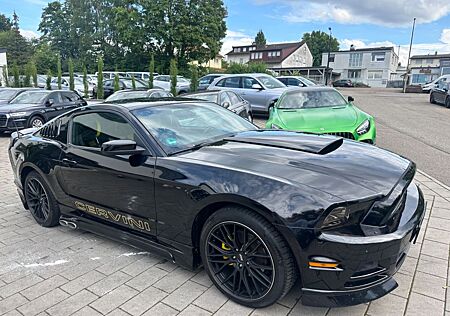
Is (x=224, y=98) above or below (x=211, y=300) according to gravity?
above

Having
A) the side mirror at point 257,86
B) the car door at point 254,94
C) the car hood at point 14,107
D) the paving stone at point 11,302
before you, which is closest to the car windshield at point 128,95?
the car hood at point 14,107

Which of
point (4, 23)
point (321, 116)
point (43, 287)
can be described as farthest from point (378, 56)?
point (4, 23)

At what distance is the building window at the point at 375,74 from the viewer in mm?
59125

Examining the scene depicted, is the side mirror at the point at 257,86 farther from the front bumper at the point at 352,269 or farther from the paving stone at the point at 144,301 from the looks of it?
the front bumper at the point at 352,269

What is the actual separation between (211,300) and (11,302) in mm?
1575

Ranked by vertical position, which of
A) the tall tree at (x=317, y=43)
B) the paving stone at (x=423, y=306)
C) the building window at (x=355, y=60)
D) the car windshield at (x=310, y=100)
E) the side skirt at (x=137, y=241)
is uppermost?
the tall tree at (x=317, y=43)

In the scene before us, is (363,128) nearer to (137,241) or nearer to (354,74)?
(137,241)

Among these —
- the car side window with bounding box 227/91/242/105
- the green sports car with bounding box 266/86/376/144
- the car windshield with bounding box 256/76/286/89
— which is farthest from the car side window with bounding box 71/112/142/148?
the car windshield with bounding box 256/76/286/89

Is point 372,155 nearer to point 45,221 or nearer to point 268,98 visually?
point 45,221

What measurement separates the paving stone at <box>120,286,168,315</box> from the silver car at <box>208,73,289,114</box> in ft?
31.8

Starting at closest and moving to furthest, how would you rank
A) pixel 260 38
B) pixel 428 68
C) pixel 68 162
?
pixel 68 162
pixel 428 68
pixel 260 38

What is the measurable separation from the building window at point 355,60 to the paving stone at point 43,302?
66625 mm

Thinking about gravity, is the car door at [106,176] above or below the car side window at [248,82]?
below

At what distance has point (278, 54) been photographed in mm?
65062
